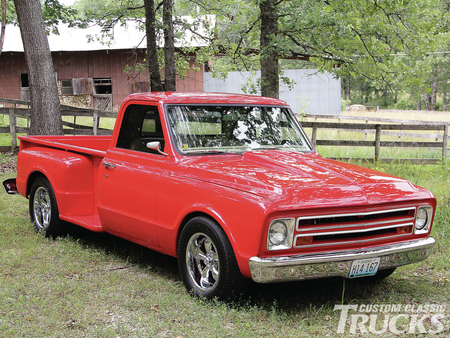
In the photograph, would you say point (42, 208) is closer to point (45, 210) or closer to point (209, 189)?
point (45, 210)

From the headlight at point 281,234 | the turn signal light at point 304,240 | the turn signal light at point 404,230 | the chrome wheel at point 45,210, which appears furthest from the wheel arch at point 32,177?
the turn signal light at point 404,230

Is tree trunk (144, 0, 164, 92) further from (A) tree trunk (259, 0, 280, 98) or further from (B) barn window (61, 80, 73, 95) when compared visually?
(B) barn window (61, 80, 73, 95)

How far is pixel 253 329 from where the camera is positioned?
4027mm

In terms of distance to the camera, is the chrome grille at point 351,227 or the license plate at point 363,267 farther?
the license plate at point 363,267

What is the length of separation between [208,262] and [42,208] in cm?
337

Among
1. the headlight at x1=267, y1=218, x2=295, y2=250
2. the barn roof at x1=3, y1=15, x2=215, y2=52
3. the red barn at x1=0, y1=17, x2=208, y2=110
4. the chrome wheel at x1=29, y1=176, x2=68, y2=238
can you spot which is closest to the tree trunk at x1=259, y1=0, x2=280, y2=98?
the chrome wheel at x1=29, y1=176, x2=68, y2=238

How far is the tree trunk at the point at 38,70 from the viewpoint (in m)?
12.4

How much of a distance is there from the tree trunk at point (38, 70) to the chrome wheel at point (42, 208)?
6360 millimetres

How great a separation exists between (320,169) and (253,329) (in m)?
1.55

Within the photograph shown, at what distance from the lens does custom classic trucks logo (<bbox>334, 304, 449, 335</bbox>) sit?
4082mm

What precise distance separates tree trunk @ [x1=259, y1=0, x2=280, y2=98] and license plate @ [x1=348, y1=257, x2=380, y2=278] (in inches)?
261

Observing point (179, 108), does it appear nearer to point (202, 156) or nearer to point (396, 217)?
point (202, 156)

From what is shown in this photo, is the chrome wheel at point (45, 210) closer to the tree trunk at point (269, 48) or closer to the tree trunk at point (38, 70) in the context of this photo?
the tree trunk at point (269, 48)

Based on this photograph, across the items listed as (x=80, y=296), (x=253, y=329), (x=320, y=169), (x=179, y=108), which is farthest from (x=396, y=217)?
(x=80, y=296)
